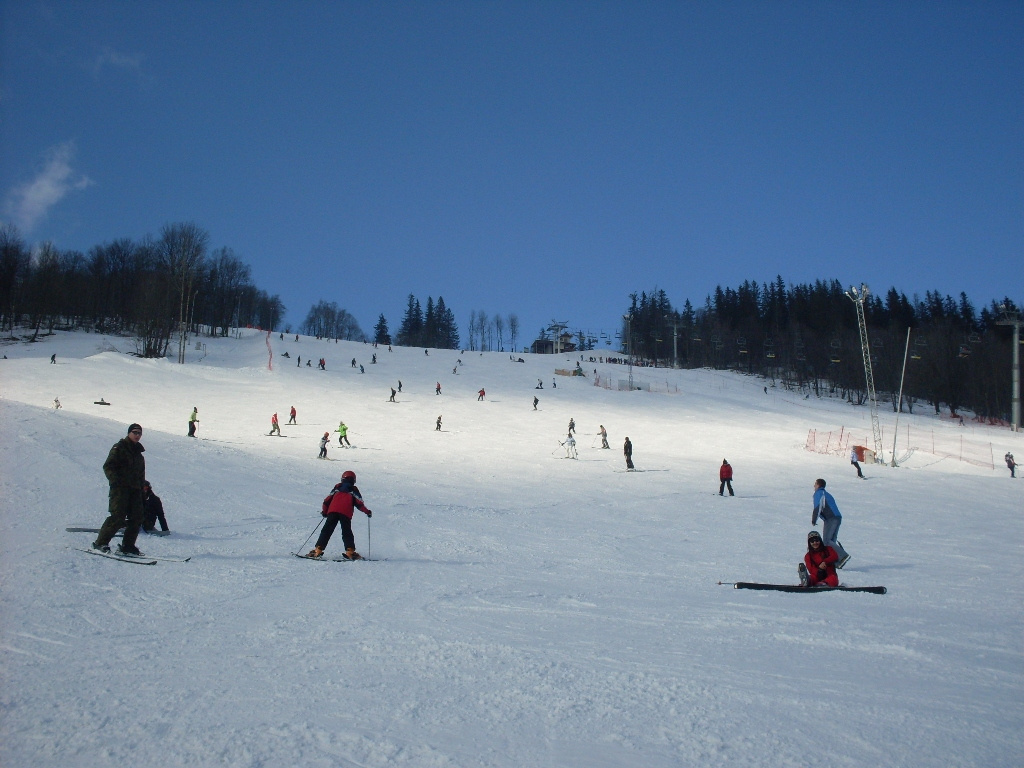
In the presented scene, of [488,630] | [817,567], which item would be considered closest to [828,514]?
[817,567]

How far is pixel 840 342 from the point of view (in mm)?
91250

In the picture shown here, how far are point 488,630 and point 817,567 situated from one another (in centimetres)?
511

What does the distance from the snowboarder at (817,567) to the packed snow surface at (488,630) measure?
71 cm

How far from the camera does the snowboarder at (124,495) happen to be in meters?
7.45

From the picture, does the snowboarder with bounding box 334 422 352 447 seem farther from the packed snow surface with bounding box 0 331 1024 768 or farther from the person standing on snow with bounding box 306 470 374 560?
the person standing on snow with bounding box 306 470 374 560

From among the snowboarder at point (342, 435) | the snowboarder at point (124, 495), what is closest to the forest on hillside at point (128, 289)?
the snowboarder at point (342, 435)

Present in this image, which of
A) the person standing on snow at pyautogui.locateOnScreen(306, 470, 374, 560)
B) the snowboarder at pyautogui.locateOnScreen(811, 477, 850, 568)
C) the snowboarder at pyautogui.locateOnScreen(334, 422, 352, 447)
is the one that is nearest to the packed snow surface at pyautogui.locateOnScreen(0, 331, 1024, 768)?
the person standing on snow at pyautogui.locateOnScreen(306, 470, 374, 560)

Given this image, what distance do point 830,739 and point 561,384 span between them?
52.4 metres

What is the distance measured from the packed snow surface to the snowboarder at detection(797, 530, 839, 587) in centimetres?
71

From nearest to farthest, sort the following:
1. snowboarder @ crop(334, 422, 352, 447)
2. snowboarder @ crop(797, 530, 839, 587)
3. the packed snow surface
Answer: the packed snow surface → snowboarder @ crop(797, 530, 839, 587) → snowboarder @ crop(334, 422, 352, 447)

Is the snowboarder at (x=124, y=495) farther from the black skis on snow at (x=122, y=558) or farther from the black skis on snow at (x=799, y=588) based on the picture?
the black skis on snow at (x=799, y=588)

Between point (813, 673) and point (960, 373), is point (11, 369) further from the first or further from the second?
point (960, 373)

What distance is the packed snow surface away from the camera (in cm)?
335

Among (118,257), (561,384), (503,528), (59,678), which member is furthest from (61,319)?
(59,678)
